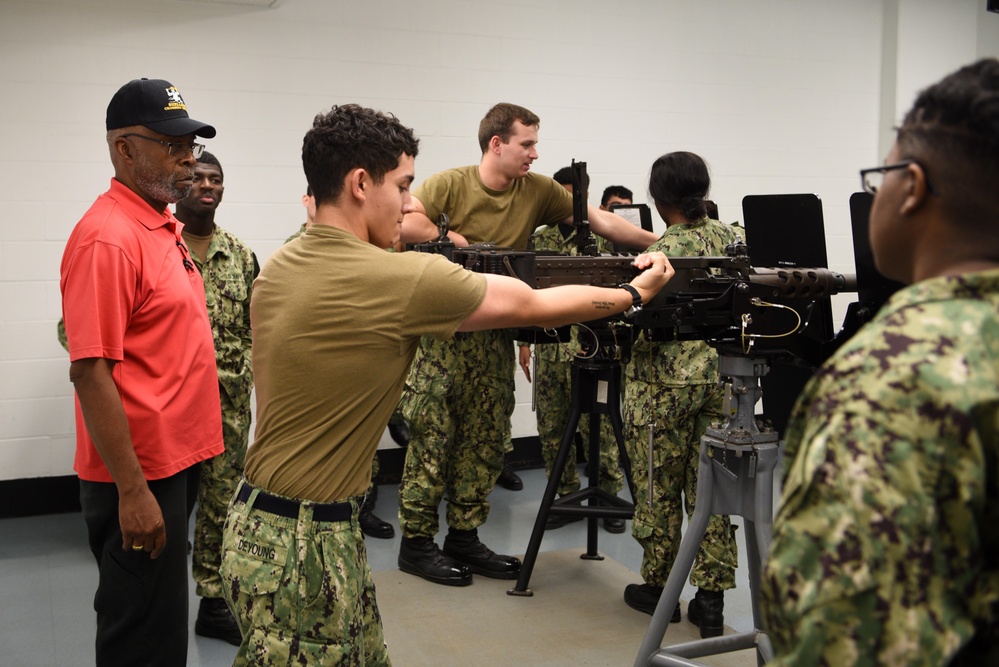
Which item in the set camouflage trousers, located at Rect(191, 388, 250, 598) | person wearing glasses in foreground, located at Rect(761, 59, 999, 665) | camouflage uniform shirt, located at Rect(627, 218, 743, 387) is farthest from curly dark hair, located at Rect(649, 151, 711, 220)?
person wearing glasses in foreground, located at Rect(761, 59, 999, 665)

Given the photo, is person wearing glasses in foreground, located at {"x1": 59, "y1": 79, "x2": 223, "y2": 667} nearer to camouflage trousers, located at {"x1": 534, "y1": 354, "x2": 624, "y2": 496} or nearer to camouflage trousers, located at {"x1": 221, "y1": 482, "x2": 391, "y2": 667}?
camouflage trousers, located at {"x1": 221, "y1": 482, "x2": 391, "y2": 667}

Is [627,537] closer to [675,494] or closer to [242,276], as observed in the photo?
[675,494]

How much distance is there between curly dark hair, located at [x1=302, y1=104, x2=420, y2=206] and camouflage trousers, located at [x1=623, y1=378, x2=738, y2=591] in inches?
69.2

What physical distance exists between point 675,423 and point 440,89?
3.00 m

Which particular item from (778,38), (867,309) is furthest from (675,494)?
(778,38)

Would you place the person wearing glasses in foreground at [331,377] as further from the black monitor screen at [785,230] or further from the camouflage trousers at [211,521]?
the camouflage trousers at [211,521]

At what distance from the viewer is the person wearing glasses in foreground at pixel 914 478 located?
866mm

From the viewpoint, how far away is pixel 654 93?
6.04 metres

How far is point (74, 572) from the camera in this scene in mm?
3990

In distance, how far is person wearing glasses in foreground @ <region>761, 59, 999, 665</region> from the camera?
0.87 m

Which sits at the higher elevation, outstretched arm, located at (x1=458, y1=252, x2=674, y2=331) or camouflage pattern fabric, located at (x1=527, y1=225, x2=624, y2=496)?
outstretched arm, located at (x1=458, y1=252, x2=674, y2=331)

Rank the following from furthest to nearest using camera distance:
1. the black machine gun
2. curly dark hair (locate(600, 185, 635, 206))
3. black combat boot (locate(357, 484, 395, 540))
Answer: curly dark hair (locate(600, 185, 635, 206)) < black combat boot (locate(357, 484, 395, 540)) < the black machine gun

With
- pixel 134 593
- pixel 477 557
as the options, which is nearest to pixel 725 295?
pixel 134 593

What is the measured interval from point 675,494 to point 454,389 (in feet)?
3.29
